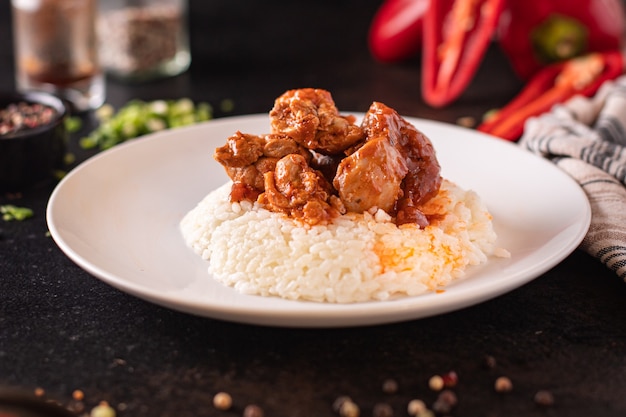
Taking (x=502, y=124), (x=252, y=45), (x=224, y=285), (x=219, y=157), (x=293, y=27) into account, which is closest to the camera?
(x=224, y=285)

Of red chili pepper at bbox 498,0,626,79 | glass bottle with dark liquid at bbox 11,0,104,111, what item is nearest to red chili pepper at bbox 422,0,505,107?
red chili pepper at bbox 498,0,626,79

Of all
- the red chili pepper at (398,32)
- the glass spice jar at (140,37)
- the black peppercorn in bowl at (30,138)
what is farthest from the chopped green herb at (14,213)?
the red chili pepper at (398,32)

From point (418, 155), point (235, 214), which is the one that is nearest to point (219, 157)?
point (235, 214)

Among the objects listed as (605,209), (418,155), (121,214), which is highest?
(418,155)

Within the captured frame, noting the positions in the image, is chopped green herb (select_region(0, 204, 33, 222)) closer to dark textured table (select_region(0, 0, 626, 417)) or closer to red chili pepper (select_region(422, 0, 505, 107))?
dark textured table (select_region(0, 0, 626, 417))

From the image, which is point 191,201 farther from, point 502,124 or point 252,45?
point 252,45

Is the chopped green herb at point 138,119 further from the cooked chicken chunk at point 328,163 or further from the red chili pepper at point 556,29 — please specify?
the red chili pepper at point 556,29

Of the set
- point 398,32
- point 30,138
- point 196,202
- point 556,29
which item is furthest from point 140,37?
point 556,29
